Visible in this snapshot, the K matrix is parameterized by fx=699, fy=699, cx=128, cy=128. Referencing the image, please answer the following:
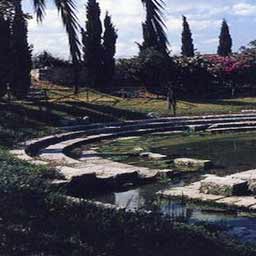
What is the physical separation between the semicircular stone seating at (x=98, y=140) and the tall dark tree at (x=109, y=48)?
414 inches

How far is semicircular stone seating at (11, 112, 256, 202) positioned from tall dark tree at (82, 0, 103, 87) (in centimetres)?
1035

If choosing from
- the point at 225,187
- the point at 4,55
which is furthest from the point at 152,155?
the point at 4,55

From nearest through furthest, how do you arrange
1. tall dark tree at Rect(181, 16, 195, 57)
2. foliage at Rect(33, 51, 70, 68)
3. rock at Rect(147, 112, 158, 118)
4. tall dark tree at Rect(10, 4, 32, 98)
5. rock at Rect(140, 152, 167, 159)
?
rock at Rect(140, 152, 167, 159) → rock at Rect(147, 112, 158, 118) → tall dark tree at Rect(10, 4, 32, 98) → foliage at Rect(33, 51, 70, 68) → tall dark tree at Rect(181, 16, 195, 57)

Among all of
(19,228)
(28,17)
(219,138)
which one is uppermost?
(28,17)

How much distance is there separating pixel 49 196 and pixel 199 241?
195 centimetres

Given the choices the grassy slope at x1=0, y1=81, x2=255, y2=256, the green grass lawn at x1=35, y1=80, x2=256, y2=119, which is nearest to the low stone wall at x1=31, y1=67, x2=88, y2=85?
the green grass lawn at x1=35, y1=80, x2=256, y2=119

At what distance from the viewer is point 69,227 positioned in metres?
7.07

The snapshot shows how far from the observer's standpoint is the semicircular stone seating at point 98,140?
13.3 meters

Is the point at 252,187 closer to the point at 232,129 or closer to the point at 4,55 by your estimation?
the point at 232,129

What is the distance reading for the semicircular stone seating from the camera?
13.3 meters

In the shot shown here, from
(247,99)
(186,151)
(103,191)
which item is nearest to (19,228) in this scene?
(103,191)

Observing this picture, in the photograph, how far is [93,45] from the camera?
39.0 m

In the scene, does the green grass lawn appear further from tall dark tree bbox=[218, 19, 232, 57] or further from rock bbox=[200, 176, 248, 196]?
rock bbox=[200, 176, 248, 196]

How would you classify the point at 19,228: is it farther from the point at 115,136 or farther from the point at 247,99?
the point at 247,99
